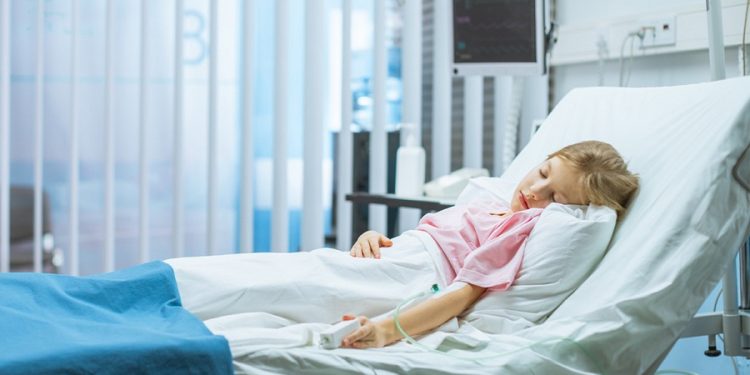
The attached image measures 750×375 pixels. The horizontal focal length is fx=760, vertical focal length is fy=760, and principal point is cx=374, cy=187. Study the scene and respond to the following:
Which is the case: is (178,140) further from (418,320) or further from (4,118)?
(418,320)

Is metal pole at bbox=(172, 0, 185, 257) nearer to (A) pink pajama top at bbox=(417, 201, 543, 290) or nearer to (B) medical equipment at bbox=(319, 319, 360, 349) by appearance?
(A) pink pajama top at bbox=(417, 201, 543, 290)

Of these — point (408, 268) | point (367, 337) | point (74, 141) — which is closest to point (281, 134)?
point (74, 141)

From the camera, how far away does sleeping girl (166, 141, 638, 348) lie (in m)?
1.36

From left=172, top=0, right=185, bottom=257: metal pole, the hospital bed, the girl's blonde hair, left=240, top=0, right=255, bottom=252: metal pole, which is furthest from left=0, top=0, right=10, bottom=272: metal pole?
the girl's blonde hair

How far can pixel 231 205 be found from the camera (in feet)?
8.73

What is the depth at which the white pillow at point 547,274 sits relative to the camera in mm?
1403

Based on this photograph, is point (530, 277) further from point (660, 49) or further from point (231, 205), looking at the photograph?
point (231, 205)

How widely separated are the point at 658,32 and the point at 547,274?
1213 millimetres

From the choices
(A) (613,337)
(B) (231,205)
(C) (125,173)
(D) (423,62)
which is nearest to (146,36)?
(C) (125,173)

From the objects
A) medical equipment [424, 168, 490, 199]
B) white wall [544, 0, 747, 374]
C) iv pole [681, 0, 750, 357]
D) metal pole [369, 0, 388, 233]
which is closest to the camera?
iv pole [681, 0, 750, 357]

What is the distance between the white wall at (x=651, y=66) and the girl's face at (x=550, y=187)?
2.73 feet

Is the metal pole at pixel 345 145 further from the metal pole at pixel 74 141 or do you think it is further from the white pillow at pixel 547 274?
the white pillow at pixel 547 274

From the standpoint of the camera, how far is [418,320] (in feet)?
4.37

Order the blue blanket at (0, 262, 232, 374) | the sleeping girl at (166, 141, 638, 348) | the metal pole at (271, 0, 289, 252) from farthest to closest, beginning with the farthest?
the metal pole at (271, 0, 289, 252)
the sleeping girl at (166, 141, 638, 348)
the blue blanket at (0, 262, 232, 374)
